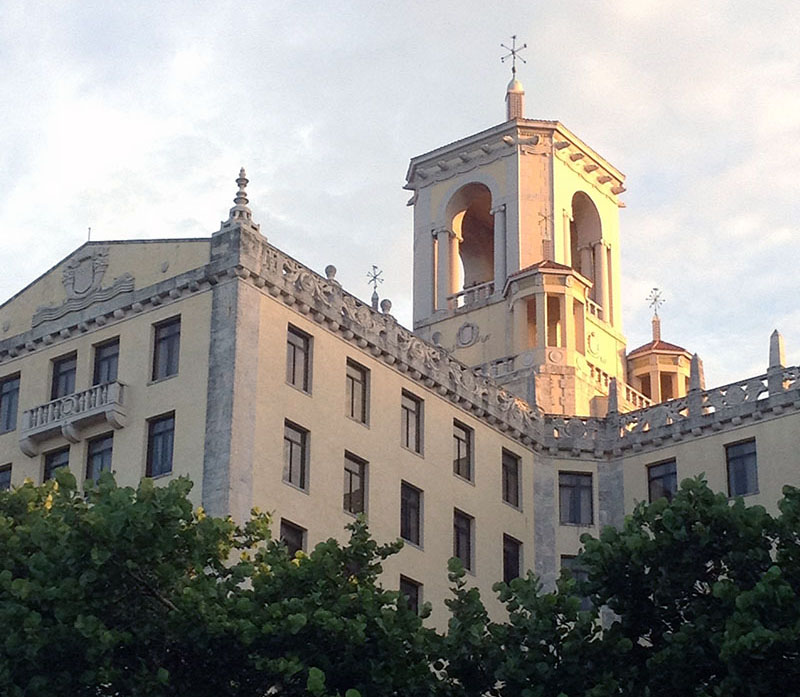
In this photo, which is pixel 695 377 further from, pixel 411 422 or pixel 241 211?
pixel 241 211

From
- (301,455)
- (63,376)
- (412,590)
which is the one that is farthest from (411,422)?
(63,376)

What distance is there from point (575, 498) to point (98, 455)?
55.9 ft

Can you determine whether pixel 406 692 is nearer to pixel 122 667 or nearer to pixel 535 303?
pixel 122 667

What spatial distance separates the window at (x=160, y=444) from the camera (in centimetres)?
5106

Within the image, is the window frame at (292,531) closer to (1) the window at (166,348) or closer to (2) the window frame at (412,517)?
(2) the window frame at (412,517)

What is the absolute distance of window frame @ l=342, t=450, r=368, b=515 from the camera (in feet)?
174

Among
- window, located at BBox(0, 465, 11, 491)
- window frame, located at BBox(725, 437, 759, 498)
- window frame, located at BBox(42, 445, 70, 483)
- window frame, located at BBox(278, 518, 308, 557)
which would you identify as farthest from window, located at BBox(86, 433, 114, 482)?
window frame, located at BBox(725, 437, 759, 498)

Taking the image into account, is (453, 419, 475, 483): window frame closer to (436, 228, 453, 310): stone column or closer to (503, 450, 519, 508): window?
(503, 450, 519, 508): window

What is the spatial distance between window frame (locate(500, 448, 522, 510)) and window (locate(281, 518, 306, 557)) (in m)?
10.3

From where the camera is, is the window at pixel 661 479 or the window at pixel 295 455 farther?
the window at pixel 661 479

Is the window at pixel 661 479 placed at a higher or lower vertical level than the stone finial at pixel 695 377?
lower

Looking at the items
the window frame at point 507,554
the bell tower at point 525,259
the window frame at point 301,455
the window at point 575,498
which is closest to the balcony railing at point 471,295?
the bell tower at point 525,259

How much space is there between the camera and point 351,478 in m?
53.5

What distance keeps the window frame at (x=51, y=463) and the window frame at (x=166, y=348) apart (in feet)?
12.1
